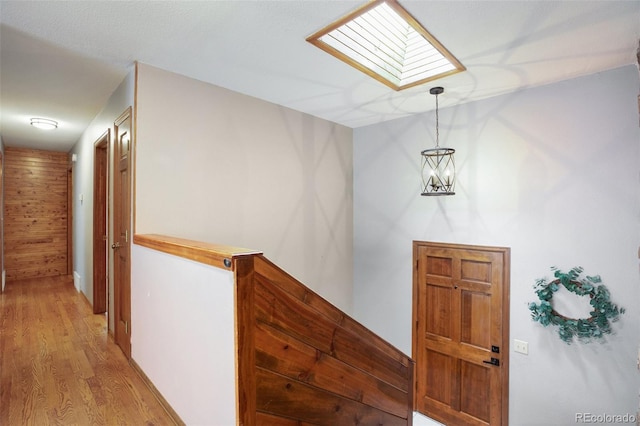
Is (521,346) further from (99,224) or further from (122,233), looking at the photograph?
(99,224)

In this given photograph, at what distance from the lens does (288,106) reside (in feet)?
11.1

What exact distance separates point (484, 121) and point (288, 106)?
2.02m

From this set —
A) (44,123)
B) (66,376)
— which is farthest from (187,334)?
(44,123)

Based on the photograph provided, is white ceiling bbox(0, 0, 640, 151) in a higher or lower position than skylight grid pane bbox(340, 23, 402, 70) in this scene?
lower

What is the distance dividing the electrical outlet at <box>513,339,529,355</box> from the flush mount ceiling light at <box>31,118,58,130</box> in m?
5.68

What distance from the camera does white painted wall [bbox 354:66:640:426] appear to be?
2.43 meters

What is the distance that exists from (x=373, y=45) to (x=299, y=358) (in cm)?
222

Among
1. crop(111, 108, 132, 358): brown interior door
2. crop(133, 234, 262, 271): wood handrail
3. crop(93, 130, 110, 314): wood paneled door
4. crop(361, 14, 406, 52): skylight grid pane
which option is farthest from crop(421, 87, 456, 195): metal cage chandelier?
crop(93, 130, 110, 314): wood paneled door

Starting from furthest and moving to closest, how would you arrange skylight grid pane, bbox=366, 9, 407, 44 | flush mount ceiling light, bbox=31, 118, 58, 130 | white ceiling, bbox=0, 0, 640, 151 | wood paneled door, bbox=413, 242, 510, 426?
1. flush mount ceiling light, bbox=31, 118, 58, 130
2. wood paneled door, bbox=413, 242, 510, 426
3. skylight grid pane, bbox=366, 9, 407, 44
4. white ceiling, bbox=0, 0, 640, 151

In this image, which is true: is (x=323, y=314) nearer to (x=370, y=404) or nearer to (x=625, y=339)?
(x=370, y=404)

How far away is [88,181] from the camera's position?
13.1 ft

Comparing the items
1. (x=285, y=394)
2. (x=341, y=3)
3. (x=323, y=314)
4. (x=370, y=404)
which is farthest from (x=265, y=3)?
(x=370, y=404)

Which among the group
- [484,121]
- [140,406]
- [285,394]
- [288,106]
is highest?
[288,106]

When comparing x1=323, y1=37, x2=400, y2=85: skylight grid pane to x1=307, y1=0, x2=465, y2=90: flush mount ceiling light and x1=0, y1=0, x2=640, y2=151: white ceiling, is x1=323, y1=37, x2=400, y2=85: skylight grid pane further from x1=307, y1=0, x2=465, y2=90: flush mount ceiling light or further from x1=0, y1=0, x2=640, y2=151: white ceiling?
x1=0, y1=0, x2=640, y2=151: white ceiling
